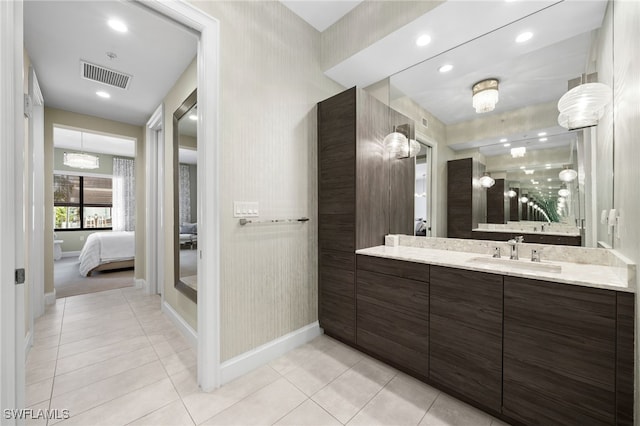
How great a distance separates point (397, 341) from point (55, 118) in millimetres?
4984

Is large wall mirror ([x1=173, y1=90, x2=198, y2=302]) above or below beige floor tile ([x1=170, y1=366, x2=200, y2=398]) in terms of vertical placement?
above

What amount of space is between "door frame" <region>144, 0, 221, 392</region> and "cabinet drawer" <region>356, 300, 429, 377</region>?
3.58 feet

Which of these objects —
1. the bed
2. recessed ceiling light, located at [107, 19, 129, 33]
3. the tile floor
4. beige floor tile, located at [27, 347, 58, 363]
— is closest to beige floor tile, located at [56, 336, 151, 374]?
the tile floor

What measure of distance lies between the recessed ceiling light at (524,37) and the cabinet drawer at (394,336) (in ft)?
6.82

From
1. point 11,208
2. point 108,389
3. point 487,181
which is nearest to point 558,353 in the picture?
point 487,181

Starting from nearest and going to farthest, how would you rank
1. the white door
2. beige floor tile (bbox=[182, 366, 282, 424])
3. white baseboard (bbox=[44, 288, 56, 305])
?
the white door
beige floor tile (bbox=[182, 366, 282, 424])
white baseboard (bbox=[44, 288, 56, 305])

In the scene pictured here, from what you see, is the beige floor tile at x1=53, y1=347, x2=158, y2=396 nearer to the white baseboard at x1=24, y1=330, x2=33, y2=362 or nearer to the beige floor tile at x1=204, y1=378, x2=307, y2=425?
the white baseboard at x1=24, y1=330, x2=33, y2=362

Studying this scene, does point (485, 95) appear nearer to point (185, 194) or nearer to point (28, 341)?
point (185, 194)

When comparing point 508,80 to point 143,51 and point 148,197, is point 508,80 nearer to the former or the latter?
point 143,51

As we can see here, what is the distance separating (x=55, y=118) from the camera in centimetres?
347

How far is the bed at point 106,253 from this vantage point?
4.70 metres

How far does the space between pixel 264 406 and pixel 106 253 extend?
4992 mm

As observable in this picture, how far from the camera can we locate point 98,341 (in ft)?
7.70

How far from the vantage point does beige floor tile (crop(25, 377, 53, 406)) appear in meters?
1.60
